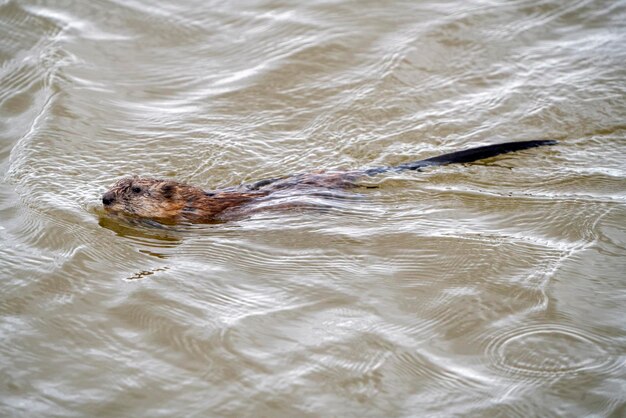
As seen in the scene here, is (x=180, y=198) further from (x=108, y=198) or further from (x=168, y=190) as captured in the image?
(x=108, y=198)

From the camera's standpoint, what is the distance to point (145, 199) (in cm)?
559

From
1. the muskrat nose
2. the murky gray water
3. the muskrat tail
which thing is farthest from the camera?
the muskrat tail

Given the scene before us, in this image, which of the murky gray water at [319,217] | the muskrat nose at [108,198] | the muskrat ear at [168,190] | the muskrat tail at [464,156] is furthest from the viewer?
the muskrat tail at [464,156]

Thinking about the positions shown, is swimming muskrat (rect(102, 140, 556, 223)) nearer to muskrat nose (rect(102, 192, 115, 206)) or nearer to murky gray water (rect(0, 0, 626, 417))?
muskrat nose (rect(102, 192, 115, 206))

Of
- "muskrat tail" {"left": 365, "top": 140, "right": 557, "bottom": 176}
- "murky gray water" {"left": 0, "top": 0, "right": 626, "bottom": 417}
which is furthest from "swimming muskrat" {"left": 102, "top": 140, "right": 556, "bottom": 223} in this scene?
"murky gray water" {"left": 0, "top": 0, "right": 626, "bottom": 417}

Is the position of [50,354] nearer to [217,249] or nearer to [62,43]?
[217,249]

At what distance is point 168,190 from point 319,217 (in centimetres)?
112

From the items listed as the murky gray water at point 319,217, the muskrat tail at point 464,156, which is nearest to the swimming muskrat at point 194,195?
the muskrat tail at point 464,156

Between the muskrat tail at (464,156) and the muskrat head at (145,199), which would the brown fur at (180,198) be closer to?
the muskrat head at (145,199)

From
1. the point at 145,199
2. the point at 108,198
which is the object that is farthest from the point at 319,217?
the point at 108,198

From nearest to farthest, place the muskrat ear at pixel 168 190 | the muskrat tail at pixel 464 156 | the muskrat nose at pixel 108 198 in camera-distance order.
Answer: the muskrat nose at pixel 108 198
the muskrat ear at pixel 168 190
the muskrat tail at pixel 464 156

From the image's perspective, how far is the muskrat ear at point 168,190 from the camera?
5.63m

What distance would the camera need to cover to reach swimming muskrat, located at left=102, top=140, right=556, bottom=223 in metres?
5.55

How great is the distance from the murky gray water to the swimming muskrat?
120 millimetres
